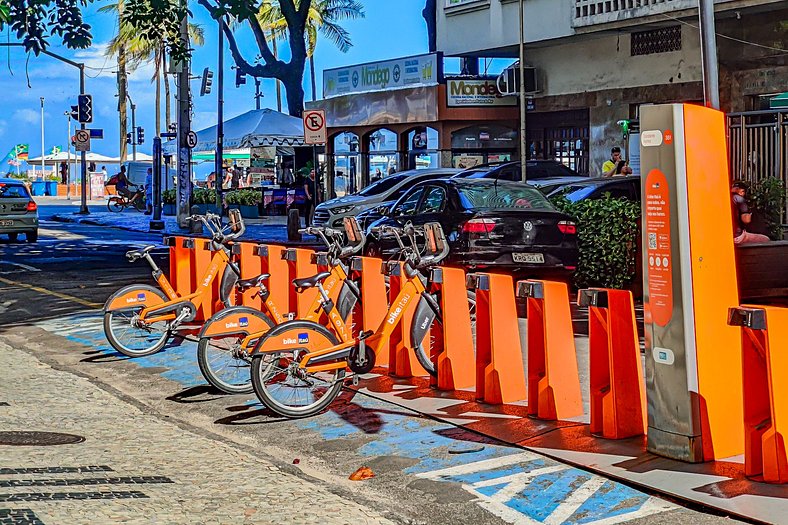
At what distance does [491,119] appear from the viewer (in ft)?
111

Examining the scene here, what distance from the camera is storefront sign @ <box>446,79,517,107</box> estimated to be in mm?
33375

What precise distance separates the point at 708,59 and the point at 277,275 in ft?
17.0

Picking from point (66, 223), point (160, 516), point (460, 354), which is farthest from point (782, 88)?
point (66, 223)

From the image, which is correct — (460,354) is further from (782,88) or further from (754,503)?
(782,88)

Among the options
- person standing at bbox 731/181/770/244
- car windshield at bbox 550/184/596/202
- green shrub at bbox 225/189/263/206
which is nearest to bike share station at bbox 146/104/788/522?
person standing at bbox 731/181/770/244

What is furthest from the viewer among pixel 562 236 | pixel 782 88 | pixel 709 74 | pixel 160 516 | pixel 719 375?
pixel 782 88

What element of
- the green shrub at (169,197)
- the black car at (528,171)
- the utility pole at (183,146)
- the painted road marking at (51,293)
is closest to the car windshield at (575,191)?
the black car at (528,171)

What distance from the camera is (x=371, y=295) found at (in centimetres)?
1048

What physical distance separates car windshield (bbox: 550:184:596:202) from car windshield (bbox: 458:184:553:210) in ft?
2.44

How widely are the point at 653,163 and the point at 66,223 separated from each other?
36.7 metres

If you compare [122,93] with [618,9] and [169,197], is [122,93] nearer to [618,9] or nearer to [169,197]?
[169,197]

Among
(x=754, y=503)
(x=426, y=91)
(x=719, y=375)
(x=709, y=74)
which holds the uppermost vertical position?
(x=426, y=91)

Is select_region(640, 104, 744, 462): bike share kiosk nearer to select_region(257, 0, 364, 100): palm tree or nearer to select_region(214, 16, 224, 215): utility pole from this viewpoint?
select_region(214, 16, 224, 215): utility pole

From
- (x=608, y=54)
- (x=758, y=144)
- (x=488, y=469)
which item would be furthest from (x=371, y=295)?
(x=608, y=54)
